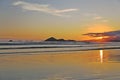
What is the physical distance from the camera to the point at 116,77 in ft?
37.8

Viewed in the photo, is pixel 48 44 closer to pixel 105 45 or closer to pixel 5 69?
pixel 105 45

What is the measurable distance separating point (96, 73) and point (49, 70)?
6.67ft

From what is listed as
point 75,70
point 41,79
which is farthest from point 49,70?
point 41,79

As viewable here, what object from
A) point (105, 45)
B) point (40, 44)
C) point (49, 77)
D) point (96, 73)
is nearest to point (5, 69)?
point (49, 77)

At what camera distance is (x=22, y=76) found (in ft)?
37.9

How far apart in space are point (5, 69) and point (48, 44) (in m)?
19.6

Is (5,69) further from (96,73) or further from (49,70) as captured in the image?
(96,73)

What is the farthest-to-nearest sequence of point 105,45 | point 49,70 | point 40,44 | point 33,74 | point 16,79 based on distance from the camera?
1. point 105,45
2. point 40,44
3. point 49,70
4. point 33,74
5. point 16,79

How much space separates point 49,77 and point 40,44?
20.7m

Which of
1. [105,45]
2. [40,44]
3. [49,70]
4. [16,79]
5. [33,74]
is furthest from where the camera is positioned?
[105,45]

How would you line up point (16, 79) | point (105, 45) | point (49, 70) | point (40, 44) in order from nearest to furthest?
1. point (16, 79)
2. point (49, 70)
3. point (40, 44)
4. point (105, 45)

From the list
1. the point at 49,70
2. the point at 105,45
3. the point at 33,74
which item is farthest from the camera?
the point at 105,45

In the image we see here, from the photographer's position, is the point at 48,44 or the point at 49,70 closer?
the point at 49,70

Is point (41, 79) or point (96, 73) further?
point (96, 73)
